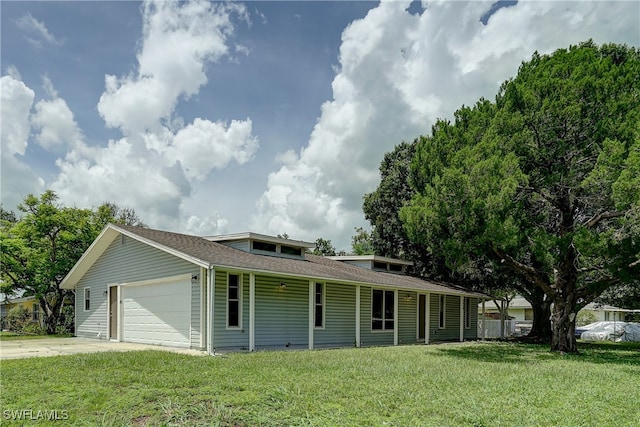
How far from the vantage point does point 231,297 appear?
13.4m

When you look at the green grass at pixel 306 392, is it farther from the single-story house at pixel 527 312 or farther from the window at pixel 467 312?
the single-story house at pixel 527 312

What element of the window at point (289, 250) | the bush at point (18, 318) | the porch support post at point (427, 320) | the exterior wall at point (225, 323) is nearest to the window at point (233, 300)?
the exterior wall at point (225, 323)

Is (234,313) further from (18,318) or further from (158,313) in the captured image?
(18,318)

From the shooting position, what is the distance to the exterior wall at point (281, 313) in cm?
1381

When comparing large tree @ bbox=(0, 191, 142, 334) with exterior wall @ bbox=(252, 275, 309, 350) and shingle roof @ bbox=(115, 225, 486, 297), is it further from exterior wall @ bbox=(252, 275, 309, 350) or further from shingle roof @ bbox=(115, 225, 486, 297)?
exterior wall @ bbox=(252, 275, 309, 350)

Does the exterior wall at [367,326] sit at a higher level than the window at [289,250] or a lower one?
lower

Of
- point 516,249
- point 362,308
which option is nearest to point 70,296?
point 362,308

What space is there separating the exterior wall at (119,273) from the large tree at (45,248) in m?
2.82

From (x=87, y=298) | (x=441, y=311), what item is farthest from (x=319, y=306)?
(x=87, y=298)

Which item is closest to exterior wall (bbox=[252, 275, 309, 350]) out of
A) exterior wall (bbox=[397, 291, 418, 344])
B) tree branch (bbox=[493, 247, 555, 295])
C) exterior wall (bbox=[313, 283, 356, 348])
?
exterior wall (bbox=[313, 283, 356, 348])

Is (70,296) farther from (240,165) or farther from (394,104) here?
(394,104)

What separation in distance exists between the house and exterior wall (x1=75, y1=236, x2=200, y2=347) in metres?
0.03

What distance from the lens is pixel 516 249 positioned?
14.8m

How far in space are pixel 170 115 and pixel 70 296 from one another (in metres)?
12.0
